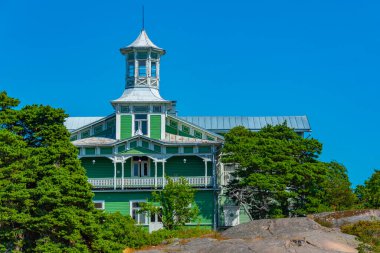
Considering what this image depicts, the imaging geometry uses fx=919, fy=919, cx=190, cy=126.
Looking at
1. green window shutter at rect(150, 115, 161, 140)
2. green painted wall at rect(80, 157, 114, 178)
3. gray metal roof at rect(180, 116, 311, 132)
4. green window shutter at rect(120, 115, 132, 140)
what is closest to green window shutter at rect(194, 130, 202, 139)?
green window shutter at rect(150, 115, 161, 140)

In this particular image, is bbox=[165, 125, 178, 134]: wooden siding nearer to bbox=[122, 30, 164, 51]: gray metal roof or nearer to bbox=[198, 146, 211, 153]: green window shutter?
bbox=[198, 146, 211, 153]: green window shutter

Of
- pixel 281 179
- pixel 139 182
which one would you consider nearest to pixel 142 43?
pixel 139 182

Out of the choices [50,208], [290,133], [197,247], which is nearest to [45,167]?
[50,208]

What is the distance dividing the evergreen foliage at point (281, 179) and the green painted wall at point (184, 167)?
3.12 m

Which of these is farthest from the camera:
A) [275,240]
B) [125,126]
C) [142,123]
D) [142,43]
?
[142,43]

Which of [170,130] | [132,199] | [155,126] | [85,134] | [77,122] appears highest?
[77,122]

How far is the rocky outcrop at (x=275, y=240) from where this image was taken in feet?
136

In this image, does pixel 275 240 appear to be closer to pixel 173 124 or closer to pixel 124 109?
pixel 173 124

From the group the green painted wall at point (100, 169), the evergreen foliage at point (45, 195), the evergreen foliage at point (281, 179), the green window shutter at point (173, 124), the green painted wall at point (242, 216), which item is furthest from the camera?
the green window shutter at point (173, 124)

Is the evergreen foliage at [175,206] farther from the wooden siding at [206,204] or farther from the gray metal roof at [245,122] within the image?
the gray metal roof at [245,122]

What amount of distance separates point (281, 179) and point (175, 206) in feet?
21.7

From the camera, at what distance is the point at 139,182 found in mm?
58875

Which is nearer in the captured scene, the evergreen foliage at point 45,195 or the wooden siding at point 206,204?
the evergreen foliage at point 45,195

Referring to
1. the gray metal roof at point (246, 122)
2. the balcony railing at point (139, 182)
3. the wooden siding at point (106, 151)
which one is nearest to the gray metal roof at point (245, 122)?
the gray metal roof at point (246, 122)
